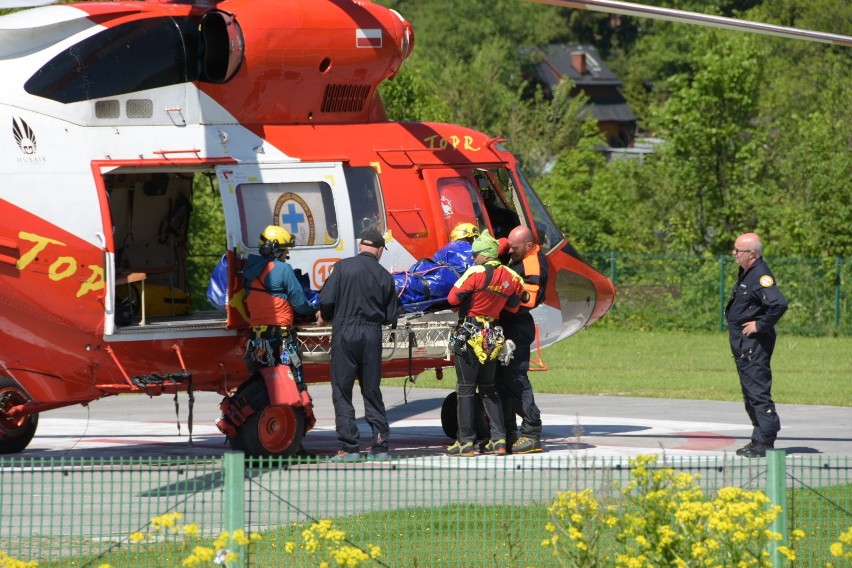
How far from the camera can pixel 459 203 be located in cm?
1377

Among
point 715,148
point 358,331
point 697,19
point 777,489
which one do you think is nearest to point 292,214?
point 358,331

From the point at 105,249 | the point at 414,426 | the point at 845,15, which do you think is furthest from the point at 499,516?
the point at 845,15

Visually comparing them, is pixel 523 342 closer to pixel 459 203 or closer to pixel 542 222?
pixel 459 203

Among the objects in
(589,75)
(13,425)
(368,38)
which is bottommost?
(13,425)

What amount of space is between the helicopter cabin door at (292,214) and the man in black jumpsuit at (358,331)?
1.84ft

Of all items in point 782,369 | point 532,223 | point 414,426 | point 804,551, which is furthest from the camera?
point 782,369

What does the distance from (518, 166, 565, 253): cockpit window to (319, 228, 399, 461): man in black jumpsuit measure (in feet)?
8.45

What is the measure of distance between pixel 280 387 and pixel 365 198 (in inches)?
82.4

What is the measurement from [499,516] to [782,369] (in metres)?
14.8

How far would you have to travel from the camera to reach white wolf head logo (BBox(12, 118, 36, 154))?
1152 cm

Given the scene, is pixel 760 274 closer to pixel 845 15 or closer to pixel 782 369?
pixel 782 369

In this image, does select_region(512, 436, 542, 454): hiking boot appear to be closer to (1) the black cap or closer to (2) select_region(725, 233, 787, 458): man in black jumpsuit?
(2) select_region(725, 233, 787, 458): man in black jumpsuit

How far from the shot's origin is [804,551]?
852 centimetres

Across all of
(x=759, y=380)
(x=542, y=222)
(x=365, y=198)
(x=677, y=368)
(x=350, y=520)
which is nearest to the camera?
(x=350, y=520)
